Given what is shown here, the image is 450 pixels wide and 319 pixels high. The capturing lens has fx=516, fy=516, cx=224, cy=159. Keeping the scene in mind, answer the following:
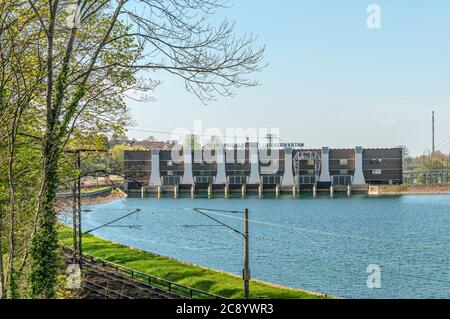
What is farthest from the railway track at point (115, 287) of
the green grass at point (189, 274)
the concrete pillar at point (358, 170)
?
the concrete pillar at point (358, 170)

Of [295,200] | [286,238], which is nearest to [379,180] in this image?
[295,200]

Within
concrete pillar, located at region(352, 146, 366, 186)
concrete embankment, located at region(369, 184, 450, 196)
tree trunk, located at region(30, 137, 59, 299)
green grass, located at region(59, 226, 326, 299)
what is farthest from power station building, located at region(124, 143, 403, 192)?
tree trunk, located at region(30, 137, 59, 299)

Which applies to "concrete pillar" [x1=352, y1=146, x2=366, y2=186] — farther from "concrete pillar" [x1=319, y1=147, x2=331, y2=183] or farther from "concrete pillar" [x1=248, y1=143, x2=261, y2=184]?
"concrete pillar" [x1=248, y1=143, x2=261, y2=184]

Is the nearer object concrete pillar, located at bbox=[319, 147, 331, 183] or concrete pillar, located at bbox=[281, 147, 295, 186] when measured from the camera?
A: concrete pillar, located at bbox=[319, 147, 331, 183]

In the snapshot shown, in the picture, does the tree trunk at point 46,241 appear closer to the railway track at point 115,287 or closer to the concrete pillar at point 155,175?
the railway track at point 115,287

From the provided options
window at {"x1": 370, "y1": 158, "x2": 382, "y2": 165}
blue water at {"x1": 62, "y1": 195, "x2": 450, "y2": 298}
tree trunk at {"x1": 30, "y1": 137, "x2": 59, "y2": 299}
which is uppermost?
window at {"x1": 370, "y1": 158, "x2": 382, "y2": 165}

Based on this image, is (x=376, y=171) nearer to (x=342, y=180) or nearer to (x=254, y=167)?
(x=342, y=180)

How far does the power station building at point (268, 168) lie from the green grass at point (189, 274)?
6771 centimetres

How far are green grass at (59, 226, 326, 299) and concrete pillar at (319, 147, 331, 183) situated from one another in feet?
235

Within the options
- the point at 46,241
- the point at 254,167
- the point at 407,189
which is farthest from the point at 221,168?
the point at 46,241

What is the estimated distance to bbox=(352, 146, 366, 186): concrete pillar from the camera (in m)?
107

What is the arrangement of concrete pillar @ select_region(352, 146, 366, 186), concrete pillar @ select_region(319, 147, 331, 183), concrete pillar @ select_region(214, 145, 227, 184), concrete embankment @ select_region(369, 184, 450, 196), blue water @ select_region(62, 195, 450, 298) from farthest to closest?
concrete pillar @ select_region(214, 145, 227, 184)
concrete pillar @ select_region(319, 147, 331, 183)
concrete pillar @ select_region(352, 146, 366, 186)
concrete embankment @ select_region(369, 184, 450, 196)
blue water @ select_region(62, 195, 450, 298)

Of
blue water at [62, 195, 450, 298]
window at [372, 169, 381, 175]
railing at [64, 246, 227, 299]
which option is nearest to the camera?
railing at [64, 246, 227, 299]

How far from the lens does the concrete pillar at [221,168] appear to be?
11238 centimetres
